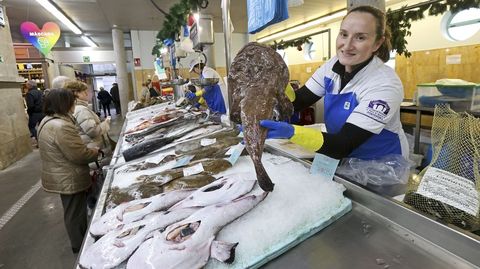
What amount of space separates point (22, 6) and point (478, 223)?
12334 millimetres

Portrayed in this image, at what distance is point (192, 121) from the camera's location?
305 centimetres

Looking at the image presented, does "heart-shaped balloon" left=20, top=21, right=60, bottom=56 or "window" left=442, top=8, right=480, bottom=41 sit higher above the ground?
"heart-shaped balloon" left=20, top=21, right=60, bottom=56

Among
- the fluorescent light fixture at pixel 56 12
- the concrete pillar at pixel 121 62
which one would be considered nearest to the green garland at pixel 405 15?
the fluorescent light fixture at pixel 56 12

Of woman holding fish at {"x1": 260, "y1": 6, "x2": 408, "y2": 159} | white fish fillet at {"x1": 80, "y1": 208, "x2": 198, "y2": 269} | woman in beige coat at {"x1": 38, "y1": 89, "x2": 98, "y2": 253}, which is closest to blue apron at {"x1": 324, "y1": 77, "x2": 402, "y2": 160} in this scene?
woman holding fish at {"x1": 260, "y1": 6, "x2": 408, "y2": 159}

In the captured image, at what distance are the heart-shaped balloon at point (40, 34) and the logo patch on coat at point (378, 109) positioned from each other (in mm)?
10164

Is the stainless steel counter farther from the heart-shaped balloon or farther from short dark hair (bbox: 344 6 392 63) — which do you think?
the heart-shaped balloon

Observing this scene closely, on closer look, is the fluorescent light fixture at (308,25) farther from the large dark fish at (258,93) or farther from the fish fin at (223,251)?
the fish fin at (223,251)

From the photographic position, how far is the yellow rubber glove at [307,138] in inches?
42.5

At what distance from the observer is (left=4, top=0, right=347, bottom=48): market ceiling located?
885cm

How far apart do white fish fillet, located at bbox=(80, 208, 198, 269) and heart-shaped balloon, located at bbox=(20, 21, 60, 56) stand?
392 inches

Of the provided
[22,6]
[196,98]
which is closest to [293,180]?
[196,98]

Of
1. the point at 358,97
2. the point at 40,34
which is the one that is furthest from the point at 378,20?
the point at 40,34

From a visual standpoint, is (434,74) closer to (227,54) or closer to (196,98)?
(196,98)

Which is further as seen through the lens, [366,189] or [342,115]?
[342,115]
